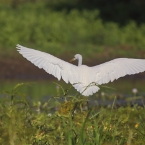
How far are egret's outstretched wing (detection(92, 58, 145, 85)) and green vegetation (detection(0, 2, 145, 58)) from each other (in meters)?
10.1

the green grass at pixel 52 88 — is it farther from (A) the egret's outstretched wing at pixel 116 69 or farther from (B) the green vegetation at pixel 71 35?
(A) the egret's outstretched wing at pixel 116 69

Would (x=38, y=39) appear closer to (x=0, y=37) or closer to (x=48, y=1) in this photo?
(x=0, y=37)

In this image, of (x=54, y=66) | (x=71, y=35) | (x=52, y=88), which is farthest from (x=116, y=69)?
(x=71, y=35)

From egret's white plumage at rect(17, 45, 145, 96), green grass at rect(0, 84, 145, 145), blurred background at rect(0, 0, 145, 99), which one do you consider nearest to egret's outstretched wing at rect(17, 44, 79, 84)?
egret's white plumage at rect(17, 45, 145, 96)

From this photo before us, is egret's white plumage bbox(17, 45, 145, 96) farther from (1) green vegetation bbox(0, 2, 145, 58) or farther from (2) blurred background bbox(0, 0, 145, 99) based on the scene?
(1) green vegetation bbox(0, 2, 145, 58)

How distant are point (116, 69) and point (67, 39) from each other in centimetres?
1125

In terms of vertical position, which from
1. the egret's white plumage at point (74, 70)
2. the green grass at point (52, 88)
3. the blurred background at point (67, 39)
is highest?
the blurred background at point (67, 39)

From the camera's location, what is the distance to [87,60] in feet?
56.4

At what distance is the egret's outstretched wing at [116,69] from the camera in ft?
23.0

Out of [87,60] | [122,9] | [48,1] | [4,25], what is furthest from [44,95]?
[48,1]

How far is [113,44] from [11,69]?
3.63m

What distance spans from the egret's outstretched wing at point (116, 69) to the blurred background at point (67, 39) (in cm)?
589

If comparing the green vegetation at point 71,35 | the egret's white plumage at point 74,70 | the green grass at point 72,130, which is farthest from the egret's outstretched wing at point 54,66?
the green vegetation at point 71,35

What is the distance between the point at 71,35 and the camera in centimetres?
1856
